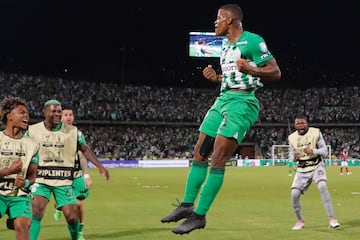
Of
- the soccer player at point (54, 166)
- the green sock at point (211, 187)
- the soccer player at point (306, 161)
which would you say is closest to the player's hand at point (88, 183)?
the soccer player at point (54, 166)

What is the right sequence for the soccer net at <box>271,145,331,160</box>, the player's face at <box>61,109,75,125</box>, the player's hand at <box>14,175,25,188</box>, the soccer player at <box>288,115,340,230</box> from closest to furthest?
the player's hand at <box>14,175,25,188</box> < the player's face at <box>61,109,75,125</box> < the soccer player at <box>288,115,340,230</box> < the soccer net at <box>271,145,331,160</box>

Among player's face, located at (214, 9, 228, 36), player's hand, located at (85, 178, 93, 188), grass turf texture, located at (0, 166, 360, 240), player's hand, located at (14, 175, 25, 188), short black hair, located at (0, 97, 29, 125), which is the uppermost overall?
player's face, located at (214, 9, 228, 36)

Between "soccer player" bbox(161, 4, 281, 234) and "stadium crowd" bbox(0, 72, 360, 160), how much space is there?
1886 inches

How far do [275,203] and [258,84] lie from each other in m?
13.2

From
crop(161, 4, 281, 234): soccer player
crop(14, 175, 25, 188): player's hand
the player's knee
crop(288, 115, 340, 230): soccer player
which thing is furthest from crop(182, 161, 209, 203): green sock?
crop(288, 115, 340, 230): soccer player

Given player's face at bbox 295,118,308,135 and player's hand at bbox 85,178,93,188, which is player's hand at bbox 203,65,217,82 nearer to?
player's hand at bbox 85,178,93,188

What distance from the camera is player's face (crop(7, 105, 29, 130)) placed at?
24.2 feet

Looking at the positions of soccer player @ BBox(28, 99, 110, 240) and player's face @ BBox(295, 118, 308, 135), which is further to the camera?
player's face @ BBox(295, 118, 308, 135)

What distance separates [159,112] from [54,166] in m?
54.7

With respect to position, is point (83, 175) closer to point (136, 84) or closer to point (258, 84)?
point (258, 84)

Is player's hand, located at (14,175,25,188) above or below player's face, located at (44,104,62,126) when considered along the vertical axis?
below

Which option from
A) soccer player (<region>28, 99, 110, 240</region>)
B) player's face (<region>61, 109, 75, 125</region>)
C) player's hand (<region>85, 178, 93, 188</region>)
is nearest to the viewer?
soccer player (<region>28, 99, 110, 240</region>)

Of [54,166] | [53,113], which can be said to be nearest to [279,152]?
[54,166]

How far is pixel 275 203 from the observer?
728 inches
